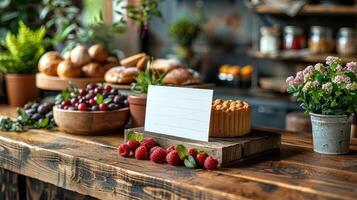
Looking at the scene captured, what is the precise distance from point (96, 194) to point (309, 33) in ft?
10.2

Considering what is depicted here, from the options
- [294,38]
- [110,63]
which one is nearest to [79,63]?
[110,63]

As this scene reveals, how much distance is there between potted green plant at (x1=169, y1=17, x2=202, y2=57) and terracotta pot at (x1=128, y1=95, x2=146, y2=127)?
255 centimetres

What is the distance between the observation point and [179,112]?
5.30 feet

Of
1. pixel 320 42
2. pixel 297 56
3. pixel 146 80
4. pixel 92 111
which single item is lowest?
pixel 92 111

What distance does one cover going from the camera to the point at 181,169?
4.78 feet

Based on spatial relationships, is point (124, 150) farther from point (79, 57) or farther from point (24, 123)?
point (79, 57)

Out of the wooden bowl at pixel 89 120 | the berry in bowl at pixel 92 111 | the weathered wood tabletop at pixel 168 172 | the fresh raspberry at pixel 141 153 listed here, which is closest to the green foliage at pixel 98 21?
the berry in bowl at pixel 92 111

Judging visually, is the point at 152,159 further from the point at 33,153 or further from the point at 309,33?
the point at 309,33

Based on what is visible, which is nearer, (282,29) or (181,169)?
(181,169)

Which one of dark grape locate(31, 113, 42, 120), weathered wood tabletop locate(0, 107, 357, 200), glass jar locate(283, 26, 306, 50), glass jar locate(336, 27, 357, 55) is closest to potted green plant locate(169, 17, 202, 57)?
glass jar locate(283, 26, 306, 50)

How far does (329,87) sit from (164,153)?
0.51 metres

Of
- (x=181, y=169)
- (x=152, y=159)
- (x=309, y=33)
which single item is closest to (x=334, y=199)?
(x=181, y=169)

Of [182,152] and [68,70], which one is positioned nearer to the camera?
[182,152]

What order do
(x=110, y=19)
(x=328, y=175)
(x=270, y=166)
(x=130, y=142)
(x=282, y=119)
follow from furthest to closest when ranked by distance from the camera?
(x=110, y=19), (x=282, y=119), (x=130, y=142), (x=270, y=166), (x=328, y=175)
